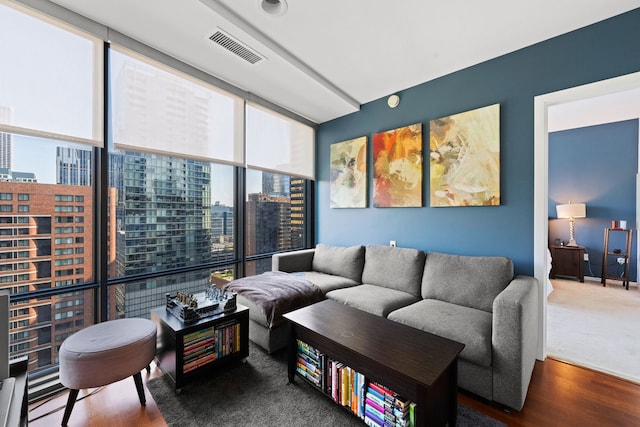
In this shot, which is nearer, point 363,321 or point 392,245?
point 363,321

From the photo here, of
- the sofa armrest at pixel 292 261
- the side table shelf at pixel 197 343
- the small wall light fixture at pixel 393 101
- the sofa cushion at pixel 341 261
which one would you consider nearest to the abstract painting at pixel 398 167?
the small wall light fixture at pixel 393 101

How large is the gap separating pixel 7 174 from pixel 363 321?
2.66 m

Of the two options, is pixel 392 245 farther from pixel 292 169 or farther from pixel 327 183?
pixel 292 169

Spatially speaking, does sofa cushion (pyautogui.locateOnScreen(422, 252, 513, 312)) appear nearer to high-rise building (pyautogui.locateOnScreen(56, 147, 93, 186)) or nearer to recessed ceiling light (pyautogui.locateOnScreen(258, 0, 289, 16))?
recessed ceiling light (pyautogui.locateOnScreen(258, 0, 289, 16))

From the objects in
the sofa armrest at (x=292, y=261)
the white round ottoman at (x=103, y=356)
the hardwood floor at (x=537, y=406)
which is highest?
the sofa armrest at (x=292, y=261)

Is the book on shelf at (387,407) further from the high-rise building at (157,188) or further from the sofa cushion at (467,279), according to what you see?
the high-rise building at (157,188)

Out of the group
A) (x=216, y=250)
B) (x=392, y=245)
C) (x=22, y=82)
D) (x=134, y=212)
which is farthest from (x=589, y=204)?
(x=22, y=82)

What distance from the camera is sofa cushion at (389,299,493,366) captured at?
1.64 m

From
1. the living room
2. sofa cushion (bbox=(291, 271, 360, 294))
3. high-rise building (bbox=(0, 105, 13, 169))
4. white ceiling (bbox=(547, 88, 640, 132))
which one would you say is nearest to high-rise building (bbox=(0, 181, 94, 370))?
high-rise building (bbox=(0, 105, 13, 169))

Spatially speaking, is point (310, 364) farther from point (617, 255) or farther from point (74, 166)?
→ point (617, 255)

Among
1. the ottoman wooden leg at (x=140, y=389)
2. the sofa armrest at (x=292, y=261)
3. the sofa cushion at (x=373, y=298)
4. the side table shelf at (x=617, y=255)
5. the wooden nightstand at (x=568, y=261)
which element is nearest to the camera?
the ottoman wooden leg at (x=140, y=389)

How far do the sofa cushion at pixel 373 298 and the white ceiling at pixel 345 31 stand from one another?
2.23 m

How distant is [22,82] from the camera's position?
1758 millimetres

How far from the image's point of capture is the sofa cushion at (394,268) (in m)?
A: 2.62
